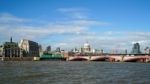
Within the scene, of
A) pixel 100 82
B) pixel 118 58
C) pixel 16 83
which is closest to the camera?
pixel 16 83

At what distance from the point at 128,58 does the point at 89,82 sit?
139m

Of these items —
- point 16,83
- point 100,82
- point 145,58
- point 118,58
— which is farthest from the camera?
point 118,58

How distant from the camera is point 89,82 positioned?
4784 cm

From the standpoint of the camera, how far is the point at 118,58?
195 meters

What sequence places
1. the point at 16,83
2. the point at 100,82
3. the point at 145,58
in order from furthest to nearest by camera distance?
the point at 145,58 → the point at 100,82 → the point at 16,83

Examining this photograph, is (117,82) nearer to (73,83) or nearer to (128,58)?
(73,83)

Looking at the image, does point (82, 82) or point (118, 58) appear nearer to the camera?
point (82, 82)

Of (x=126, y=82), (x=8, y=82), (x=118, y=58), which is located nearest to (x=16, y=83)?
(x=8, y=82)

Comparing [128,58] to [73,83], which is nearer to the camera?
[73,83]

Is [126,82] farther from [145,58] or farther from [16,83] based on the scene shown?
[145,58]

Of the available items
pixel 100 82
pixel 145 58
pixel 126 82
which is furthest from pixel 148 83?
pixel 145 58

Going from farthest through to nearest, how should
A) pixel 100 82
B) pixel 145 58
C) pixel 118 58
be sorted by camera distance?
1. pixel 118 58
2. pixel 145 58
3. pixel 100 82

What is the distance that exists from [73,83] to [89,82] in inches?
95.4

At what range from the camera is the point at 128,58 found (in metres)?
185
